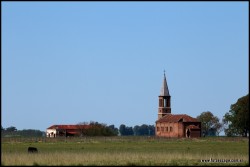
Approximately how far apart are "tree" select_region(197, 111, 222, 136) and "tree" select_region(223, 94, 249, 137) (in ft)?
157

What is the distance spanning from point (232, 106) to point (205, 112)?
189 ft

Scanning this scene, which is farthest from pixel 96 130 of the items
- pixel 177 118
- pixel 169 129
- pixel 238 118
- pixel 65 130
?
pixel 238 118

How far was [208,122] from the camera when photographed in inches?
6467

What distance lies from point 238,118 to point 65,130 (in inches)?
2906

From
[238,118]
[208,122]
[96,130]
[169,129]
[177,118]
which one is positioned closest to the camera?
[238,118]

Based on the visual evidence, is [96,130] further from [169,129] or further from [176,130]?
[176,130]

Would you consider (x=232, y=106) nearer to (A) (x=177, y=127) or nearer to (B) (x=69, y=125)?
(A) (x=177, y=127)

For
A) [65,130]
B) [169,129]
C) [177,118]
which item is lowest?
[169,129]

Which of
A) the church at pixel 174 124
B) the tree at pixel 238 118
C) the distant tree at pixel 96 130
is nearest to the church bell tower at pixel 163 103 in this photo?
the church at pixel 174 124

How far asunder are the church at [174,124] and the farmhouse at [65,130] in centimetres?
2026

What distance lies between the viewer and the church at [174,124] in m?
138

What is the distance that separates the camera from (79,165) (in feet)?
90.7

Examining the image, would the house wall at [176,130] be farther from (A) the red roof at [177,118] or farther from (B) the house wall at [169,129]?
(A) the red roof at [177,118]

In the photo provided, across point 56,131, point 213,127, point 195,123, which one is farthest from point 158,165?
point 56,131
